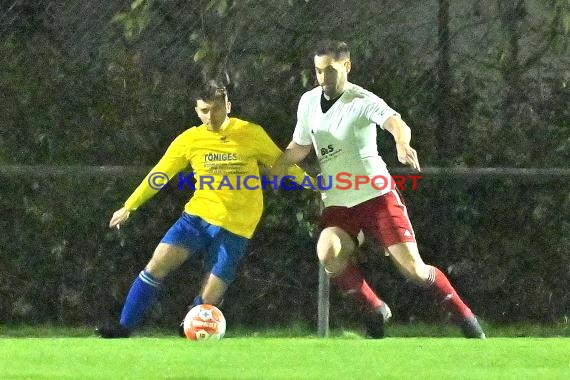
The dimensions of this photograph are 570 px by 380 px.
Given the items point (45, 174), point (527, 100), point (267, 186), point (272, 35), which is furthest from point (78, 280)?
point (527, 100)

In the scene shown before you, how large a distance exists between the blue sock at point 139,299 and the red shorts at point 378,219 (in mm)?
1004

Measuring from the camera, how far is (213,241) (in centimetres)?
Answer: 795

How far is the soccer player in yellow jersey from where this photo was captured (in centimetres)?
791

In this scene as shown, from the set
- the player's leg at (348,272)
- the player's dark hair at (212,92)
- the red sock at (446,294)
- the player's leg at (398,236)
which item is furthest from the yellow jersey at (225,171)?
the red sock at (446,294)

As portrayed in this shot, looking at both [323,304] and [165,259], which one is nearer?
[165,259]

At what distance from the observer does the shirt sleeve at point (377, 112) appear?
24.4 feet

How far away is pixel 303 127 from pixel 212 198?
2.00 feet

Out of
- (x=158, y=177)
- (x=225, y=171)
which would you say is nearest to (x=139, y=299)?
(x=158, y=177)

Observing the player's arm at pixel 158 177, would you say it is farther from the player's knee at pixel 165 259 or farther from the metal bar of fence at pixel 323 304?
the metal bar of fence at pixel 323 304

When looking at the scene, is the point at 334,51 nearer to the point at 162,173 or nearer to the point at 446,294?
the point at 162,173

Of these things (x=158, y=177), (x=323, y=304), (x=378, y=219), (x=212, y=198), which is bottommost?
(x=323, y=304)

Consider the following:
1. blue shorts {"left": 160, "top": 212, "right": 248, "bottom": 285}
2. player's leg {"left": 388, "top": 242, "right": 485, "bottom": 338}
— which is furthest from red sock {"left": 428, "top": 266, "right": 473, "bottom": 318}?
blue shorts {"left": 160, "top": 212, "right": 248, "bottom": 285}

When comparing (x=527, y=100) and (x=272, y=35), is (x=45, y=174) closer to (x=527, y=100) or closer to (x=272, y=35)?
(x=272, y=35)

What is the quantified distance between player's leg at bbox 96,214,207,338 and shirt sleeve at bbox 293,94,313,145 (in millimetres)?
679
